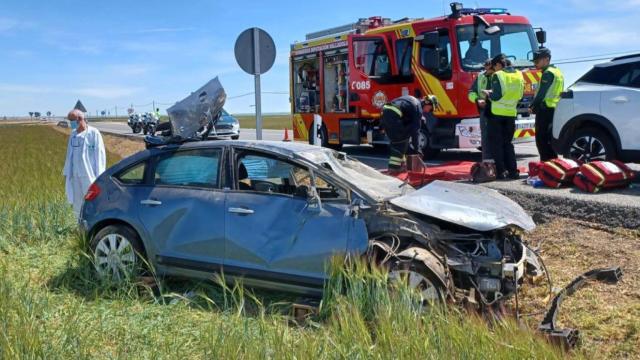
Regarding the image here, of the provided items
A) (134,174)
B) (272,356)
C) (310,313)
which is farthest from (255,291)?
(272,356)

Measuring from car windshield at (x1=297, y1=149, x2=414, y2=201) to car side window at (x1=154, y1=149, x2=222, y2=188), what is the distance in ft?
2.54

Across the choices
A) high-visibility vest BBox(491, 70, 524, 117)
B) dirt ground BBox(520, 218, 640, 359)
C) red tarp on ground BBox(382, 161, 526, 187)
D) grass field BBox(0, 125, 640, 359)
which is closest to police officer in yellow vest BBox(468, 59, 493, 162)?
high-visibility vest BBox(491, 70, 524, 117)

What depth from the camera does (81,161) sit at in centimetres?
787

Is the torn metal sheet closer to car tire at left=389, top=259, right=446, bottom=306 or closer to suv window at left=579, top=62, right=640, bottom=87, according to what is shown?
car tire at left=389, top=259, right=446, bottom=306

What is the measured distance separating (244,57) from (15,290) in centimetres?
448

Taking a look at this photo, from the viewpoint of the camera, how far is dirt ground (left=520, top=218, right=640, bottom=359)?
155 inches

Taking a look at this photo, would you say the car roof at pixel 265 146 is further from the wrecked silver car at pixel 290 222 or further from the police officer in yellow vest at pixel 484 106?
the police officer in yellow vest at pixel 484 106

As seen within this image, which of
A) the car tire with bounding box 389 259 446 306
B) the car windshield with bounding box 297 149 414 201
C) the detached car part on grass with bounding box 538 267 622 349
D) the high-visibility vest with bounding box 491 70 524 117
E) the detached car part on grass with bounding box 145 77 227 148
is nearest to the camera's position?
the detached car part on grass with bounding box 538 267 622 349

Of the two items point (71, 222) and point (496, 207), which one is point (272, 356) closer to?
point (496, 207)

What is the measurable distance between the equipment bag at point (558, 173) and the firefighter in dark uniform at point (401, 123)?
7.47 feet

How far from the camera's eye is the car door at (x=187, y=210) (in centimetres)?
489

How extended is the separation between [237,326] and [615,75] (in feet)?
21.7

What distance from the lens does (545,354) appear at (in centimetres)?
301

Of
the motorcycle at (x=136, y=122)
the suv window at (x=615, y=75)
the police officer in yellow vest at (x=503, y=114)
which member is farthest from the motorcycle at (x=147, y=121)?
the suv window at (x=615, y=75)
